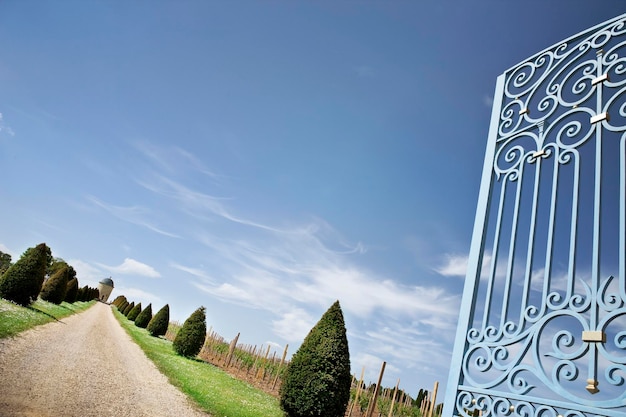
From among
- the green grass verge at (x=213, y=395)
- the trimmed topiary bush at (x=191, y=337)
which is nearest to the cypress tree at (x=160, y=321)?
the trimmed topiary bush at (x=191, y=337)

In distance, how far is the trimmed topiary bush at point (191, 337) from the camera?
17734 millimetres

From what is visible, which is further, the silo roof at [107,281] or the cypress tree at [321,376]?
the silo roof at [107,281]

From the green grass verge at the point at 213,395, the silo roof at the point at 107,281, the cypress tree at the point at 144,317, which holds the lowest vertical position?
the green grass verge at the point at 213,395

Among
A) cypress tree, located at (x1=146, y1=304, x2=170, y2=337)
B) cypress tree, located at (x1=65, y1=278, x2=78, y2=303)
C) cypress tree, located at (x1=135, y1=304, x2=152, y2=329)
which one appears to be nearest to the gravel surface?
cypress tree, located at (x1=146, y1=304, x2=170, y2=337)

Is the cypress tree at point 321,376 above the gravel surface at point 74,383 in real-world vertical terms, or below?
above

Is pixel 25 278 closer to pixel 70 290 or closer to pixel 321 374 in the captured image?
pixel 321 374

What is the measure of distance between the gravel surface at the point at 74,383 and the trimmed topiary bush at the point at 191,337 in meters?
4.80

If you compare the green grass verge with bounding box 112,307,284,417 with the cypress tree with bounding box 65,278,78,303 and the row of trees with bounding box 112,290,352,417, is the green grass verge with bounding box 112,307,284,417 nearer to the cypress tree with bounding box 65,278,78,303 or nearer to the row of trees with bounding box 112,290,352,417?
the row of trees with bounding box 112,290,352,417

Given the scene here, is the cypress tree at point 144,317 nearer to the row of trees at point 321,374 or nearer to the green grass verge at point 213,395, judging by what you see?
the green grass verge at point 213,395

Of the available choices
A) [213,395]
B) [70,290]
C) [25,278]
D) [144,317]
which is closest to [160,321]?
[144,317]

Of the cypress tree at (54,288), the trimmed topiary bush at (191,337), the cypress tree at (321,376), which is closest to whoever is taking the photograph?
the cypress tree at (321,376)

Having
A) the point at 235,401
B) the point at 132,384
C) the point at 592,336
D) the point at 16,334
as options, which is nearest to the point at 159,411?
the point at 132,384

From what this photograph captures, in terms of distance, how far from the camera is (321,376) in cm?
941

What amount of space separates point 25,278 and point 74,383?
10.3 meters
